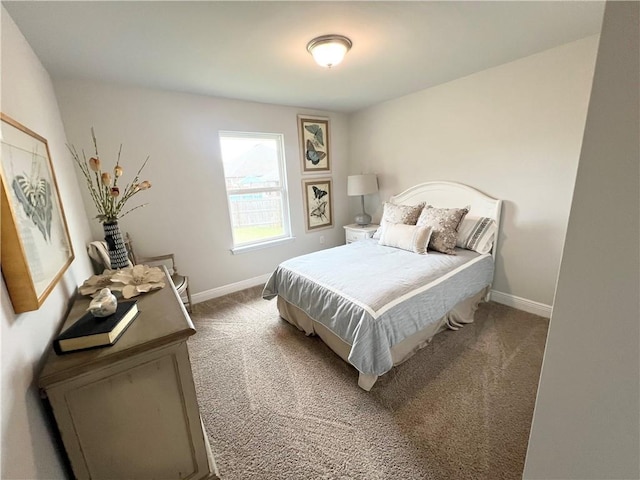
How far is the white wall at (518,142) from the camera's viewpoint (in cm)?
213

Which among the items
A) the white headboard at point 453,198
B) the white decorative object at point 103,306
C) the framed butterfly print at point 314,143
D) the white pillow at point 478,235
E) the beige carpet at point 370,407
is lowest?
the beige carpet at point 370,407

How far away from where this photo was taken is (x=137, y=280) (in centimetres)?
143

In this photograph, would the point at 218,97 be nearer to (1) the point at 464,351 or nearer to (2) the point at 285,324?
(2) the point at 285,324

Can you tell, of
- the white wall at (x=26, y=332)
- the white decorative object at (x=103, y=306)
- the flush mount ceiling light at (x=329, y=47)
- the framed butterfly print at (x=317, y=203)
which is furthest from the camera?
the framed butterfly print at (x=317, y=203)

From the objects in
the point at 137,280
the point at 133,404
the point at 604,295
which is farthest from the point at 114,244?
the point at 604,295

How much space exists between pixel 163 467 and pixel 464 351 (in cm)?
198

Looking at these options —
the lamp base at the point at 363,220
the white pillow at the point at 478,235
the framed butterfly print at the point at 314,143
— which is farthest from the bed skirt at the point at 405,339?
the framed butterfly print at the point at 314,143

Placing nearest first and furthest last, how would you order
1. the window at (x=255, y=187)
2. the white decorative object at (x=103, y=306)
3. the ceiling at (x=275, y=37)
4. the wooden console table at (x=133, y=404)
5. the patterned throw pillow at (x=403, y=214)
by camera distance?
1. the wooden console table at (x=133, y=404)
2. the white decorative object at (x=103, y=306)
3. the ceiling at (x=275, y=37)
4. the patterned throw pillow at (x=403, y=214)
5. the window at (x=255, y=187)

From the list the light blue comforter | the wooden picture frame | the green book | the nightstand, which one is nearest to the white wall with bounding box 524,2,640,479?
the light blue comforter

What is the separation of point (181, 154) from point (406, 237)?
2.46 meters

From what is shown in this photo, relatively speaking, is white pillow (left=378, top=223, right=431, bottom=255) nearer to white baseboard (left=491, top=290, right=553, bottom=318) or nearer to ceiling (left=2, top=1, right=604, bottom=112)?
white baseboard (left=491, top=290, right=553, bottom=318)

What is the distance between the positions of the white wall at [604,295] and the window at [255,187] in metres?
3.06

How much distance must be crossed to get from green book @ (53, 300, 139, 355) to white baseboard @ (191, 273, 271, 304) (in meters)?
2.14

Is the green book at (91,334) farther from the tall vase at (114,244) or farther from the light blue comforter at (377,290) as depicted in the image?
the light blue comforter at (377,290)
